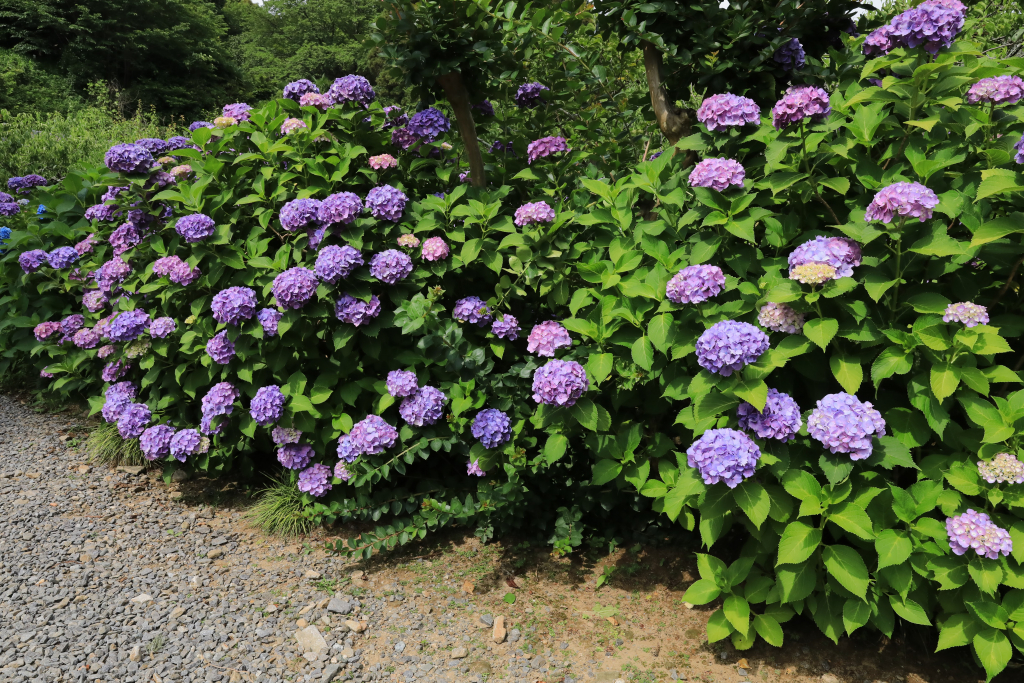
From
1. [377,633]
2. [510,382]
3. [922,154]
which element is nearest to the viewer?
[922,154]

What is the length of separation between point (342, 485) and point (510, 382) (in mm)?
1103

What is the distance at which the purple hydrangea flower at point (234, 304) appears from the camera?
3.06m

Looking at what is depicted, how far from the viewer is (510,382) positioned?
115 inches

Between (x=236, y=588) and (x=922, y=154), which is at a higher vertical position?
(x=922, y=154)

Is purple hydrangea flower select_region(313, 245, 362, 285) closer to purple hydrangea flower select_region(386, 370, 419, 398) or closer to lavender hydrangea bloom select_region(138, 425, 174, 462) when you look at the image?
purple hydrangea flower select_region(386, 370, 419, 398)

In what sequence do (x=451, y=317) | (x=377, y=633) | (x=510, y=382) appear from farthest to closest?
(x=451, y=317), (x=510, y=382), (x=377, y=633)

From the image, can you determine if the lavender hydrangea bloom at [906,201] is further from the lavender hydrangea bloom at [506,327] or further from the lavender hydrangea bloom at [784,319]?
the lavender hydrangea bloom at [506,327]

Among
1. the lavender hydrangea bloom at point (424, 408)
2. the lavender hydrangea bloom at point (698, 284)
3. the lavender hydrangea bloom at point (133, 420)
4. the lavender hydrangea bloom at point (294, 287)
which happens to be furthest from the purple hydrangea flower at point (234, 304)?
the lavender hydrangea bloom at point (698, 284)

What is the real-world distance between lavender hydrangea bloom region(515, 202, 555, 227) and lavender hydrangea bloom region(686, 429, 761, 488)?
1365mm

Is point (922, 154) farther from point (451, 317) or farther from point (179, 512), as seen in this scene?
point (179, 512)

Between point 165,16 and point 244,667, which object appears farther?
point 165,16

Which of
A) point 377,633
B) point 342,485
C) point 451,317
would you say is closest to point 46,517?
point 342,485

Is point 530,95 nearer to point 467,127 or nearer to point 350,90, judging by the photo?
point 467,127

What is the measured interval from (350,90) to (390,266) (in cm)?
119
